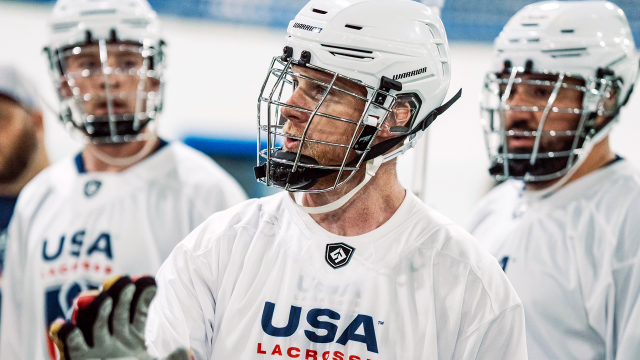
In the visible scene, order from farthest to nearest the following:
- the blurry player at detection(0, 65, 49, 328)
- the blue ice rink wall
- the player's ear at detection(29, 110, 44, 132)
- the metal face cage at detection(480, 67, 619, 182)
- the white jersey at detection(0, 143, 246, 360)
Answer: the blue ice rink wall, the player's ear at detection(29, 110, 44, 132), the blurry player at detection(0, 65, 49, 328), the white jersey at detection(0, 143, 246, 360), the metal face cage at detection(480, 67, 619, 182)

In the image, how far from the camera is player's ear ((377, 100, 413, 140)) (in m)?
1.40

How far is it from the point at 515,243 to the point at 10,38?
3389 millimetres

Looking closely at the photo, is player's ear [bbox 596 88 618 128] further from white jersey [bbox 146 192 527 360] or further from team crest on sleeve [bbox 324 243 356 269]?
team crest on sleeve [bbox 324 243 356 269]

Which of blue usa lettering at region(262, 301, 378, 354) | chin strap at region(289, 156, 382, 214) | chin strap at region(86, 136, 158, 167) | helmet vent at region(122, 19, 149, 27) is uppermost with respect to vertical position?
helmet vent at region(122, 19, 149, 27)

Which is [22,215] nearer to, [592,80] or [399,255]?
[399,255]

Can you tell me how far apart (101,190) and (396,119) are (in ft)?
4.36

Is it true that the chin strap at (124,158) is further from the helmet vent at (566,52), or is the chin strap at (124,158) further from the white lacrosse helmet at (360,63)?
the helmet vent at (566,52)

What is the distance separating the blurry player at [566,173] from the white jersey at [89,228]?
1.04m

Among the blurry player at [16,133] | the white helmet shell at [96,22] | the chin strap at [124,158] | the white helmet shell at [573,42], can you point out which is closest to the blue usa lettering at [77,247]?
the chin strap at [124,158]

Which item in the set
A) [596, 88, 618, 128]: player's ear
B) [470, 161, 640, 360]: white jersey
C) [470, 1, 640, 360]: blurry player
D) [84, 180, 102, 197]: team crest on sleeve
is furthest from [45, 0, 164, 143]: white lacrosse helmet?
[596, 88, 618, 128]: player's ear

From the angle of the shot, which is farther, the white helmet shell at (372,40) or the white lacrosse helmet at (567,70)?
the white lacrosse helmet at (567,70)

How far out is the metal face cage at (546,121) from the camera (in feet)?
6.48

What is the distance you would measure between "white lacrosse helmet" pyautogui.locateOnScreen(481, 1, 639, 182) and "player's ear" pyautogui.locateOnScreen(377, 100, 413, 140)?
670 mm

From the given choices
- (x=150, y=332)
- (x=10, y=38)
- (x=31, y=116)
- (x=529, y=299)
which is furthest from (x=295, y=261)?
(x=10, y=38)
